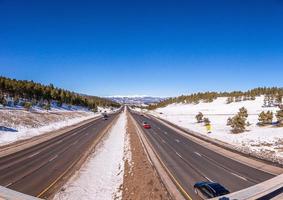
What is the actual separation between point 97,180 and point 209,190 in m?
9.45

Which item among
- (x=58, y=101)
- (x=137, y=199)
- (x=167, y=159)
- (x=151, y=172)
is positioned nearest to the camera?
(x=137, y=199)

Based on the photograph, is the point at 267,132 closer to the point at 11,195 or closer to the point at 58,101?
the point at 11,195

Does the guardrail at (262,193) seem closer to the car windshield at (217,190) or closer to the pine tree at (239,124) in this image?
the car windshield at (217,190)

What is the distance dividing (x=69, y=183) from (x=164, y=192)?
739cm

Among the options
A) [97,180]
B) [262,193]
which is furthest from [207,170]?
[97,180]

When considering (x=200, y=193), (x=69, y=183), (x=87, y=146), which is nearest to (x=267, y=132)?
(x=87, y=146)

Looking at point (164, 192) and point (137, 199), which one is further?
point (164, 192)

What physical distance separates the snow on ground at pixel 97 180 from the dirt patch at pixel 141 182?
1.90 ft

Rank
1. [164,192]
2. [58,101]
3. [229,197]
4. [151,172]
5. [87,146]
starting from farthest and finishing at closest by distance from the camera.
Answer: [58,101] < [87,146] < [151,172] < [164,192] < [229,197]

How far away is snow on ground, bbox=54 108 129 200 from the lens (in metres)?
18.6

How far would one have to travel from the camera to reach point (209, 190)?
17.1 meters

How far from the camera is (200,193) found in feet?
58.4

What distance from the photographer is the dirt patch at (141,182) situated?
59.7ft

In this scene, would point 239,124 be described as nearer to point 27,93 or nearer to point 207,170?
point 207,170
